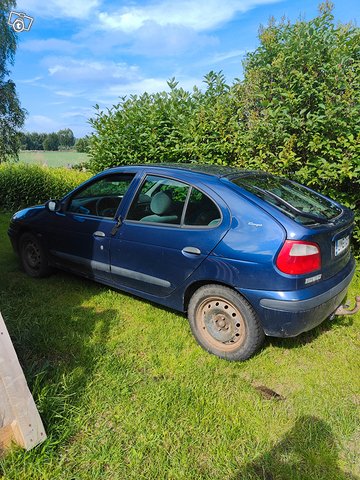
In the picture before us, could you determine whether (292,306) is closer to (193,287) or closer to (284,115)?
(193,287)

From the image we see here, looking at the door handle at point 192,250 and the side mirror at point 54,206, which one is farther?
the side mirror at point 54,206

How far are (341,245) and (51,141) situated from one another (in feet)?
97.8

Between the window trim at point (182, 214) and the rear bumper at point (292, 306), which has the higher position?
the window trim at point (182, 214)

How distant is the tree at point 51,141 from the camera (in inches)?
1074

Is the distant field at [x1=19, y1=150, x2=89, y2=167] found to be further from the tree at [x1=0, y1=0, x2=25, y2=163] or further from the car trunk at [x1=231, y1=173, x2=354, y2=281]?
the tree at [x1=0, y1=0, x2=25, y2=163]

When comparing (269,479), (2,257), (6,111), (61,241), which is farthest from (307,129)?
(6,111)

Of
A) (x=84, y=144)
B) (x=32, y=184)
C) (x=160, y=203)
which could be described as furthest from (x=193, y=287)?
(x=32, y=184)

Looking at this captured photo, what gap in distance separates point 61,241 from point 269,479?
3.26 meters

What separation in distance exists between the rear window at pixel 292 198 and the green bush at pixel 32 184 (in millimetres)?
5905

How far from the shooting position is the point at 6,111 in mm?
21641

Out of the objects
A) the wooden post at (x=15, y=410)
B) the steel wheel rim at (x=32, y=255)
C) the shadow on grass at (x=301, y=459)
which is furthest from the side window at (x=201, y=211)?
the steel wheel rim at (x=32, y=255)

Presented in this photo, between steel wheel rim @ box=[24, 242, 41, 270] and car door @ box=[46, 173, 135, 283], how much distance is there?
1.12 feet

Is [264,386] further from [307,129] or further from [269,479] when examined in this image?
[307,129]

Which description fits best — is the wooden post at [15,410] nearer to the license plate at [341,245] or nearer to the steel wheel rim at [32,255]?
the license plate at [341,245]
